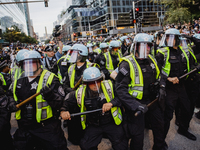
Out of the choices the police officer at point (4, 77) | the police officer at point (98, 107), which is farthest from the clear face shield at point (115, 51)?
the police officer at point (4, 77)

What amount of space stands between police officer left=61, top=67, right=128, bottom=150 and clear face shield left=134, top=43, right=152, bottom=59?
2.58 ft

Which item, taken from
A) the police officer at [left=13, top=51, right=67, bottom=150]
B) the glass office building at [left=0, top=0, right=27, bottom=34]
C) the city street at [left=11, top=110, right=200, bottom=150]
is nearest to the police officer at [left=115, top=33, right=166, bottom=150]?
the city street at [left=11, top=110, right=200, bottom=150]

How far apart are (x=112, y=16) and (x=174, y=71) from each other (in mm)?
61512

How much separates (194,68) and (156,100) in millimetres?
1410

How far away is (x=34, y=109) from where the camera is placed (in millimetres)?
2689

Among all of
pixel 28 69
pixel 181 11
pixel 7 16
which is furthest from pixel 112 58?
pixel 7 16

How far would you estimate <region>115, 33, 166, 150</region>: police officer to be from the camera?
272 centimetres

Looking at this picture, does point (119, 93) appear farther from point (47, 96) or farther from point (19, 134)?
point (19, 134)

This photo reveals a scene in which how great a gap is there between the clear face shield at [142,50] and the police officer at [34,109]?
5.30ft

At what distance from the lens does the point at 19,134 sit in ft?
8.84

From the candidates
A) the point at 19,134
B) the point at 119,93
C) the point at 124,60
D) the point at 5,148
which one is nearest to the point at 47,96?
the point at 19,134

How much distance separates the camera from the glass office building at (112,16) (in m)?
60.6

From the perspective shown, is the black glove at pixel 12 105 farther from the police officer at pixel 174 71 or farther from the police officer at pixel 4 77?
the police officer at pixel 174 71

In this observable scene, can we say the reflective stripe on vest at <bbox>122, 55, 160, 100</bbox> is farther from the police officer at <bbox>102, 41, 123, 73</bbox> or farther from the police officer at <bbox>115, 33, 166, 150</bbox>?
the police officer at <bbox>102, 41, 123, 73</bbox>
